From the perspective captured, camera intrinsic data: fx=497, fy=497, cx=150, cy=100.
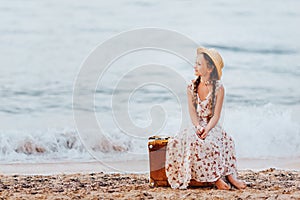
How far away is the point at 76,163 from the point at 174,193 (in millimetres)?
2716

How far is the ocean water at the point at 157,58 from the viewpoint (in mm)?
6578

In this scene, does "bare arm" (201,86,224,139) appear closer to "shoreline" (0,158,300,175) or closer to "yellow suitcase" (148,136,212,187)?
"yellow suitcase" (148,136,212,187)

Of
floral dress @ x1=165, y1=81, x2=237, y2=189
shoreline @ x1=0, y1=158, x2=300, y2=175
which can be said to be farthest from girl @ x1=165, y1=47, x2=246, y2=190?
shoreline @ x1=0, y1=158, x2=300, y2=175

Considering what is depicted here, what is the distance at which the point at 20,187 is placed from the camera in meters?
3.46

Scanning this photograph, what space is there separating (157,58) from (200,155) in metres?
3.63

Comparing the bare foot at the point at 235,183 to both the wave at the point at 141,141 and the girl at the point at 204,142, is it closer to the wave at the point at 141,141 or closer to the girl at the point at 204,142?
the girl at the point at 204,142

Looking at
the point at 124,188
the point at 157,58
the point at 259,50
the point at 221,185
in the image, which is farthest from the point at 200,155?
the point at 259,50

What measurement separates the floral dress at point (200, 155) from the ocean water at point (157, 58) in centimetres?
304

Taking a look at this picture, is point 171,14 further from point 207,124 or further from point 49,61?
point 207,124

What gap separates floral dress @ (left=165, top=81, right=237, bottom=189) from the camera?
3229mm

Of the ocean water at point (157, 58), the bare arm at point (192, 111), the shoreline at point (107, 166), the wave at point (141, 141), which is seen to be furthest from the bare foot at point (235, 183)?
the ocean water at point (157, 58)

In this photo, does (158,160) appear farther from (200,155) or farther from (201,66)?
(201,66)

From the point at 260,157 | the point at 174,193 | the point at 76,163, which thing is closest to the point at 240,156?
the point at 260,157

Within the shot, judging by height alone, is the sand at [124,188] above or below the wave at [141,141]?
below
